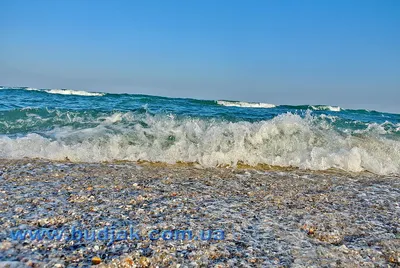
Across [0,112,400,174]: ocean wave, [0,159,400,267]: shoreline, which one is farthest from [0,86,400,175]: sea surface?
[0,159,400,267]: shoreline

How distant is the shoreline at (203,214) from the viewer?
1.96 metres

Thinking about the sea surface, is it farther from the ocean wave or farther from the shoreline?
the shoreline

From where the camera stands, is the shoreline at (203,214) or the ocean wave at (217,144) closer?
the shoreline at (203,214)

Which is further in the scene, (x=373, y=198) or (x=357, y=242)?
(x=373, y=198)

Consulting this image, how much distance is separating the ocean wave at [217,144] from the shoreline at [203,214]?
1.00 metres

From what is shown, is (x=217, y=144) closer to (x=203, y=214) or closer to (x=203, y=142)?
(x=203, y=142)

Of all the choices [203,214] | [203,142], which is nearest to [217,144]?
[203,142]

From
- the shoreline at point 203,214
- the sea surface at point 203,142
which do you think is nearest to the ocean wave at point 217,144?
the sea surface at point 203,142

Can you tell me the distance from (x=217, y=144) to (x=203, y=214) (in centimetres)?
328

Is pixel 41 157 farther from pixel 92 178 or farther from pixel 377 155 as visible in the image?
pixel 377 155

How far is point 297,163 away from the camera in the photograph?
5.46 meters

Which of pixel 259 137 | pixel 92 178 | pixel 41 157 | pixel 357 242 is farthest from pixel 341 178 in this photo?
pixel 41 157

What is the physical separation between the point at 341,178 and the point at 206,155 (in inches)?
78.4

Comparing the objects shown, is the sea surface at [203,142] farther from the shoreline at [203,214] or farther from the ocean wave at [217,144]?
the shoreline at [203,214]
